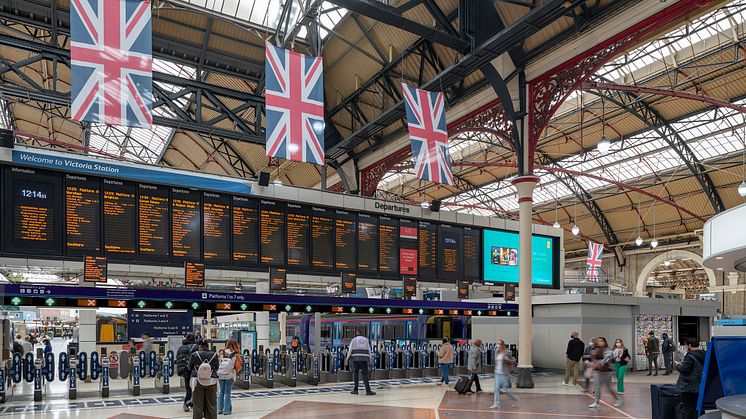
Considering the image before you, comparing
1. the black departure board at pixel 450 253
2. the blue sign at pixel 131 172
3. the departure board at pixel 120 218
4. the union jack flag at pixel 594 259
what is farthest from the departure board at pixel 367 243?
the union jack flag at pixel 594 259

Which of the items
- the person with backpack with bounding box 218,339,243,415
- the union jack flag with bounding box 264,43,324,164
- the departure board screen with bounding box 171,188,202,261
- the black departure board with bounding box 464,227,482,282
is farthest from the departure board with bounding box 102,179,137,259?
the black departure board with bounding box 464,227,482,282

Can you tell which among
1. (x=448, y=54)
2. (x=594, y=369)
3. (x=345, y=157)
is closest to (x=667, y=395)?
(x=594, y=369)

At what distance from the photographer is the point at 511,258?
21219mm

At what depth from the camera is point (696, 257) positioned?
39.8 m

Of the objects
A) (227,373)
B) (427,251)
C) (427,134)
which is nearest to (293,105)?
(427,134)

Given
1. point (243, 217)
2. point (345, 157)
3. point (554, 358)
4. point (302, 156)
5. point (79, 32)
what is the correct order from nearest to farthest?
point (79, 32)
point (302, 156)
point (243, 217)
point (554, 358)
point (345, 157)

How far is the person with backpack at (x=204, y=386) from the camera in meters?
9.97

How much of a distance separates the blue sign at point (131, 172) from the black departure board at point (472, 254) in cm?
758

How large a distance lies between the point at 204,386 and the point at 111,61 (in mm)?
5725

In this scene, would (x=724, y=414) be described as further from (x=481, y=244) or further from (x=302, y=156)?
(x=481, y=244)

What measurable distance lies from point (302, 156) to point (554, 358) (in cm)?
1390

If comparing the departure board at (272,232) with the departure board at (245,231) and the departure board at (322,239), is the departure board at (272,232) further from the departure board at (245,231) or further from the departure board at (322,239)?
the departure board at (322,239)

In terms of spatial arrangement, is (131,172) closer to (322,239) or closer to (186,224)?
Result: (186,224)

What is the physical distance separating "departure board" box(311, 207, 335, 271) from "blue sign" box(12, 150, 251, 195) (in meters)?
2.16
